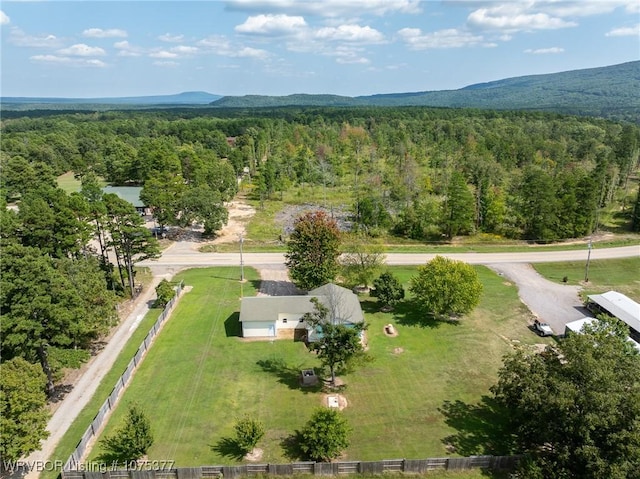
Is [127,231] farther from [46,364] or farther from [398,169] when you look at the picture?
[398,169]

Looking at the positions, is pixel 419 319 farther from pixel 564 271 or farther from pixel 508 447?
pixel 564 271

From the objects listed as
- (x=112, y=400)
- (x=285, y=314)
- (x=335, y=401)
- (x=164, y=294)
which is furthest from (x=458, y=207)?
(x=112, y=400)

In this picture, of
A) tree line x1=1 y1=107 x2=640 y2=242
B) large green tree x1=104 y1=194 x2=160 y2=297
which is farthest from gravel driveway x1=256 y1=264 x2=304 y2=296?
tree line x1=1 y1=107 x2=640 y2=242

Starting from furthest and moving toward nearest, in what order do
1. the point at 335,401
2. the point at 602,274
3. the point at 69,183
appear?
the point at 69,183
the point at 602,274
the point at 335,401

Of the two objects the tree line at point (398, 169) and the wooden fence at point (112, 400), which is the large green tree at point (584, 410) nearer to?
the wooden fence at point (112, 400)

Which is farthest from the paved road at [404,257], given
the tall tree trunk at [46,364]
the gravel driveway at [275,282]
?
the tall tree trunk at [46,364]

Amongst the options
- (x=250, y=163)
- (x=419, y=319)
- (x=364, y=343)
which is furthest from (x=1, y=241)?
(x=250, y=163)

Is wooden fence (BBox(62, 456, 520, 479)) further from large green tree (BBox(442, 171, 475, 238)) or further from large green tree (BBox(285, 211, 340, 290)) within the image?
large green tree (BBox(442, 171, 475, 238))
